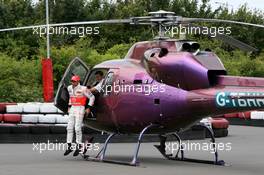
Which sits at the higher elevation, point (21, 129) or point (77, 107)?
point (77, 107)

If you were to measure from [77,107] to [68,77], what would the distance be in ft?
2.94

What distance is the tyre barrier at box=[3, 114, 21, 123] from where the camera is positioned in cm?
2019

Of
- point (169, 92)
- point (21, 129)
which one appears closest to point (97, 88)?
point (169, 92)

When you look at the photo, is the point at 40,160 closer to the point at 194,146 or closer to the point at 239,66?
the point at 194,146

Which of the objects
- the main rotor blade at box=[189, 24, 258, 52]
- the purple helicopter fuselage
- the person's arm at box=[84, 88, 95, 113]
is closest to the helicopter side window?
the person's arm at box=[84, 88, 95, 113]

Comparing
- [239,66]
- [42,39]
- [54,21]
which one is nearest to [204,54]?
[239,66]

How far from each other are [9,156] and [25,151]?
1352 millimetres

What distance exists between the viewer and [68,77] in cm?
1479

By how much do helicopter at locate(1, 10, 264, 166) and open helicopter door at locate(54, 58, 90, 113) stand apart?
2.56 feet

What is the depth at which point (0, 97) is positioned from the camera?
29734 millimetres

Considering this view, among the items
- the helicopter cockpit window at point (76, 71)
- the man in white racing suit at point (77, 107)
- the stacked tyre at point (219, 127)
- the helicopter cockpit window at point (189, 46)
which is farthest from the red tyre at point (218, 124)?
the helicopter cockpit window at point (189, 46)

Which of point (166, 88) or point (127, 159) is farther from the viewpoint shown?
point (127, 159)

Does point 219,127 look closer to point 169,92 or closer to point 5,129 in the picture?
point 5,129

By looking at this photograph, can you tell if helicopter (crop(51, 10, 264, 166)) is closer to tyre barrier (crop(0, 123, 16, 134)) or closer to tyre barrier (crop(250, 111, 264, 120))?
tyre barrier (crop(0, 123, 16, 134))
